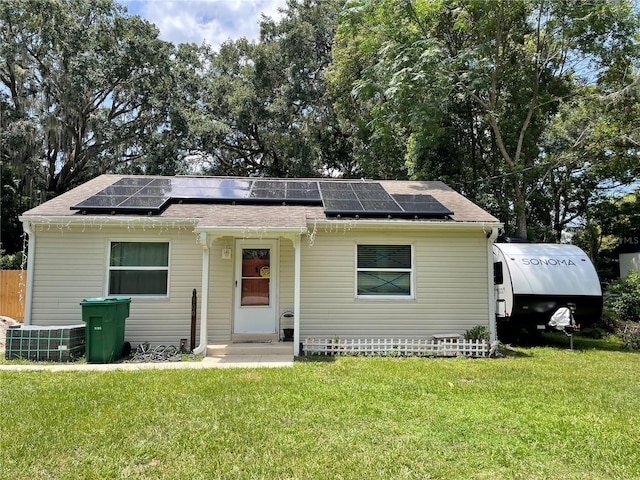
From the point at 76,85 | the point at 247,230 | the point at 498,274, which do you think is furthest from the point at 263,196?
the point at 76,85

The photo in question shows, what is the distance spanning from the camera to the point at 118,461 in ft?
11.0

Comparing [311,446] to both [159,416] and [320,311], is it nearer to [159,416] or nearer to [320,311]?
[159,416]

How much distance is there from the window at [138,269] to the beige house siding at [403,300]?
291 cm

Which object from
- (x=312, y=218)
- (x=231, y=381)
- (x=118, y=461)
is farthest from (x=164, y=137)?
(x=118, y=461)

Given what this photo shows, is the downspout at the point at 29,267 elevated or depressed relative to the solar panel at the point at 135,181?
depressed

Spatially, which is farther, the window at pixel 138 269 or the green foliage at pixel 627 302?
the green foliage at pixel 627 302

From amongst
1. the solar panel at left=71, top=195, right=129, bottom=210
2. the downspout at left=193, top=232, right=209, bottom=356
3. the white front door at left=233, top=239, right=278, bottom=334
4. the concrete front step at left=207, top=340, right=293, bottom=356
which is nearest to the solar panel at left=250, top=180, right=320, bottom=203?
the white front door at left=233, top=239, right=278, bottom=334

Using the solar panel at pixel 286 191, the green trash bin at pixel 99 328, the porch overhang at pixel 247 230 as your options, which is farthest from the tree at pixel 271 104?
the green trash bin at pixel 99 328

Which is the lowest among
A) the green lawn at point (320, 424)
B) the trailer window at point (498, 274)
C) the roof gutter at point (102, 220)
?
the green lawn at point (320, 424)

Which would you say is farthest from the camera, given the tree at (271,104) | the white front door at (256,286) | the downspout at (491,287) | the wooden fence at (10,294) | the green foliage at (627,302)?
the tree at (271,104)

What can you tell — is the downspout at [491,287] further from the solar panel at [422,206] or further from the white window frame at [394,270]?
the white window frame at [394,270]

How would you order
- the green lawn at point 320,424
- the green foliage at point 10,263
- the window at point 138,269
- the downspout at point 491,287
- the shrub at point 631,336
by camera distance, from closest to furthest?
the green lawn at point 320,424 → the window at point 138,269 → the downspout at point 491,287 → the shrub at point 631,336 → the green foliage at point 10,263

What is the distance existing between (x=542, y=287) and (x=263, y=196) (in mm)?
6676

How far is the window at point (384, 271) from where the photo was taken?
8.65 m
